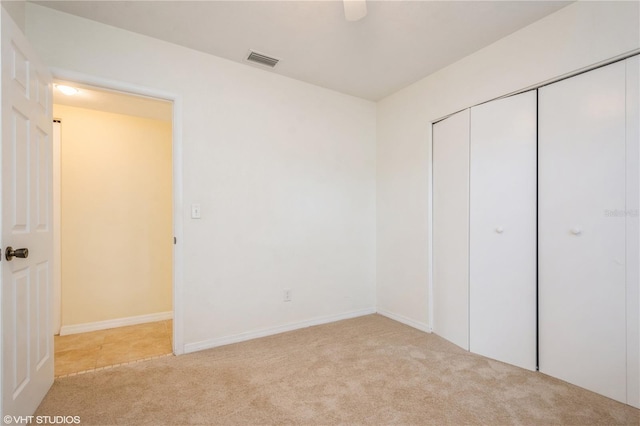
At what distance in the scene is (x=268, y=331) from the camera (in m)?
2.74

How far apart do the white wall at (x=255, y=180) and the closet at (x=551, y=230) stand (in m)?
1.01

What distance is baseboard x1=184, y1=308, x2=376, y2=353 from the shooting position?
2400 mm

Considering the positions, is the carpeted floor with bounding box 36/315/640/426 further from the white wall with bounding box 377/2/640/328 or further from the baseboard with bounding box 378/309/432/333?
the white wall with bounding box 377/2/640/328

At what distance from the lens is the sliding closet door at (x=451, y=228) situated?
98.1 inches

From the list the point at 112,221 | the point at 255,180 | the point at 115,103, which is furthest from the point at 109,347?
the point at 115,103

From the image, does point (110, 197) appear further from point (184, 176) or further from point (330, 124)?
point (330, 124)

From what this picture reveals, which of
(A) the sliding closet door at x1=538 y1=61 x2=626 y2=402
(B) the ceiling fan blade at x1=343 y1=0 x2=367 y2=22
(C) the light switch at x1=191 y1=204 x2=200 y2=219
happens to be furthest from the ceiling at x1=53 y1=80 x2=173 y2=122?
(A) the sliding closet door at x1=538 y1=61 x2=626 y2=402

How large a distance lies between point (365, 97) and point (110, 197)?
3032mm

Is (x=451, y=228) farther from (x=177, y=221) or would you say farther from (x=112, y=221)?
(x=112, y=221)

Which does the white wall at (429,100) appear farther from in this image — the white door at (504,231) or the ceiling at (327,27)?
the white door at (504,231)

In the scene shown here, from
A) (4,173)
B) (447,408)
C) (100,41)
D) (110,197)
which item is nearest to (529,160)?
(447,408)

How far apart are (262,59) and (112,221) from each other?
2.32 m

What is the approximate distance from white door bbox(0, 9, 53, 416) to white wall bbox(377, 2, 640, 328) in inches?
114

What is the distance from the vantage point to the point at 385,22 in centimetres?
208
